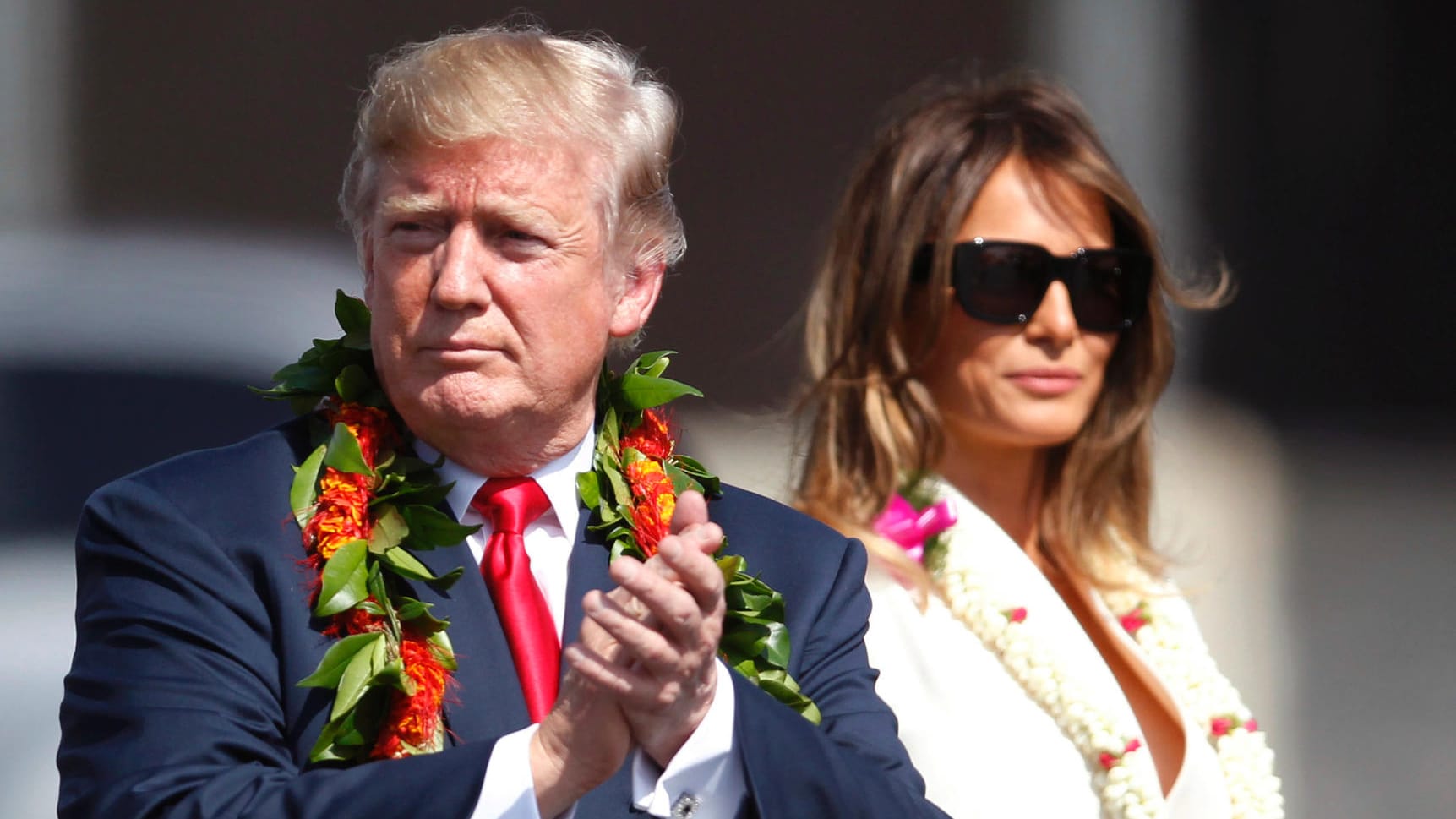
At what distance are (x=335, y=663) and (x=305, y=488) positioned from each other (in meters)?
0.26

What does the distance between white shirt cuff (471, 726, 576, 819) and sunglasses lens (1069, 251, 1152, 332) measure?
60.0 inches

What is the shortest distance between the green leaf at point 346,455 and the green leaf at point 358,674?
0.77 ft

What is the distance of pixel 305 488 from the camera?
220cm

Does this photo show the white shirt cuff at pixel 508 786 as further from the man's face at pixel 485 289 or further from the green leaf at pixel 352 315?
the green leaf at pixel 352 315

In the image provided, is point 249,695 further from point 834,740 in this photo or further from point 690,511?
point 834,740

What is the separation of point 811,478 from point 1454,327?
3137 mm

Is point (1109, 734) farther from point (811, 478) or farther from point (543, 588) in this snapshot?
point (543, 588)

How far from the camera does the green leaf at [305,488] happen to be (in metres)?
2.17

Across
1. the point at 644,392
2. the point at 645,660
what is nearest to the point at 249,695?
the point at 645,660

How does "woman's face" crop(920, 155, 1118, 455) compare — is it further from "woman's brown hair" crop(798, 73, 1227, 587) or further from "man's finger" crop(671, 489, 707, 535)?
"man's finger" crop(671, 489, 707, 535)

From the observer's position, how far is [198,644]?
6.62 feet

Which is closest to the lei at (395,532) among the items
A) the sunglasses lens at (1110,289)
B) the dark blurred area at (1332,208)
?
the sunglasses lens at (1110,289)

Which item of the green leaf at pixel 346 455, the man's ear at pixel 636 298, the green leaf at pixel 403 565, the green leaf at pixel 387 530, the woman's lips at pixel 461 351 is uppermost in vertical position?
the man's ear at pixel 636 298

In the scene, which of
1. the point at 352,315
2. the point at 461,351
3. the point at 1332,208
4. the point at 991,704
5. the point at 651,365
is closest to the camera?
the point at 461,351
